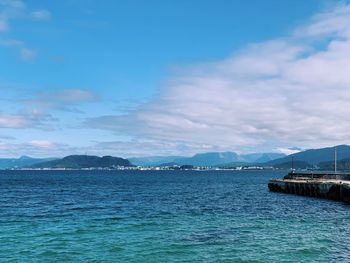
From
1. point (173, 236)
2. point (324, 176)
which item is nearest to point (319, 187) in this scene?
point (324, 176)

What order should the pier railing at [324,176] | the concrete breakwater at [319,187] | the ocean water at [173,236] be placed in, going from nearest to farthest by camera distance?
the ocean water at [173,236] → the concrete breakwater at [319,187] → the pier railing at [324,176]

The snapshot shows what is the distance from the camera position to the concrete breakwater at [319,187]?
75.6 m

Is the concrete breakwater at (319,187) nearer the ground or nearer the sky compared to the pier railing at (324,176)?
nearer the ground

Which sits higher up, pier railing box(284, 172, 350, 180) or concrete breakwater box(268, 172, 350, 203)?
pier railing box(284, 172, 350, 180)

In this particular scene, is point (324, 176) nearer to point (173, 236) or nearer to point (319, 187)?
point (319, 187)

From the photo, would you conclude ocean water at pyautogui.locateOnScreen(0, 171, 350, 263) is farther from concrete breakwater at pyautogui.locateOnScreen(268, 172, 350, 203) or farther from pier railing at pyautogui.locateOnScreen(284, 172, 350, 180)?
pier railing at pyautogui.locateOnScreen(284, 172, 350, 180)

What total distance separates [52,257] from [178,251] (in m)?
9.51

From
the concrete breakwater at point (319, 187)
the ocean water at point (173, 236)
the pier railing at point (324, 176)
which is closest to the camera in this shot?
the ocean water at point (173, 236)

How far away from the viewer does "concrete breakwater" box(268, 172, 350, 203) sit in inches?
2977

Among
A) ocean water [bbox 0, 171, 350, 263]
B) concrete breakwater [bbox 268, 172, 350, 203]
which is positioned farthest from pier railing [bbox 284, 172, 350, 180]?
ocean water [bbox 0, 171, 350, 263]

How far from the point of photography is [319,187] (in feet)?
280

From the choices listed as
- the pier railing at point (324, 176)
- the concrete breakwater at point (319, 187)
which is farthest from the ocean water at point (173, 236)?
the pier railing at point (324, 176)

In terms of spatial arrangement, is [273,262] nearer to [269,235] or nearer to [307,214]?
[269,235]

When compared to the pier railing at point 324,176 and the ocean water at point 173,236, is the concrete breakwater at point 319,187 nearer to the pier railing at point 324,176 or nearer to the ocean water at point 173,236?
the pier railing at point 324,176
